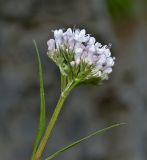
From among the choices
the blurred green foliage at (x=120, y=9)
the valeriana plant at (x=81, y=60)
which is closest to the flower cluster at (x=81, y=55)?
the valeriana plant at (x=81, y=60)

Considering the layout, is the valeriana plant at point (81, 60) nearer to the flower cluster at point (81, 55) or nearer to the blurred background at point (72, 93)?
the flower cluster at point (81, 55)

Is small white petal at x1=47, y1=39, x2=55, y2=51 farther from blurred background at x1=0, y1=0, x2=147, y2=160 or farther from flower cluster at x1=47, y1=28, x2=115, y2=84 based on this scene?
blurred background at x1=0, y1=0, x2=147, y2=160

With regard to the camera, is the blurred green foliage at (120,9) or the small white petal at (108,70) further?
the blurred green foliage at (120,9)

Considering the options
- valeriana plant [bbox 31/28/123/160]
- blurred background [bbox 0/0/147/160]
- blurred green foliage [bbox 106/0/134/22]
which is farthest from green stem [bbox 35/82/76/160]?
blurred green foliage [bbox 106/0/134/22]

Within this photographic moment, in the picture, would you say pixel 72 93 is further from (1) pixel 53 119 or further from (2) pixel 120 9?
(1) pixel 53 119

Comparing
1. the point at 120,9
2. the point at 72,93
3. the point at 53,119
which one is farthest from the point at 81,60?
the point at 120,9

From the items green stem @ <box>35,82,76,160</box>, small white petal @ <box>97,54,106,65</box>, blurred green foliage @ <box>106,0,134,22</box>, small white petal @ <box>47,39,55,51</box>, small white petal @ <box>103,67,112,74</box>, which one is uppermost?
blurred green foliage @ <box>106,0,134,22</box>
